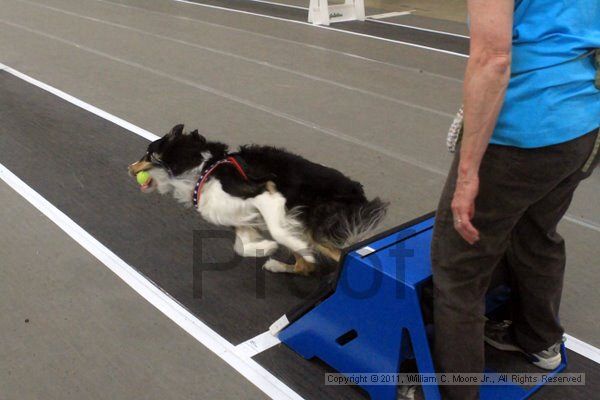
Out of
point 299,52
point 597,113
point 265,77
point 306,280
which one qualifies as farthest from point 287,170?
point 299,52

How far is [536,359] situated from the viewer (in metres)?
2.53

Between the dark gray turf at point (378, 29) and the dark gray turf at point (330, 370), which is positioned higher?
the dark gray turf at point (378, 29)

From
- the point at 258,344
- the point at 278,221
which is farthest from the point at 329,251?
the point at 258,344

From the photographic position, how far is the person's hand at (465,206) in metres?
1.74

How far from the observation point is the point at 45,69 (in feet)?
23.7

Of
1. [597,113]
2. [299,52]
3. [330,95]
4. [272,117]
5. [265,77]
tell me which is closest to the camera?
[597,113]

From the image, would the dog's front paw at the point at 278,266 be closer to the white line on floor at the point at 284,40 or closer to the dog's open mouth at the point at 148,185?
the dog's open mouth at the point at 148,185

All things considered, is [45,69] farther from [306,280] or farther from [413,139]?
[306,280]

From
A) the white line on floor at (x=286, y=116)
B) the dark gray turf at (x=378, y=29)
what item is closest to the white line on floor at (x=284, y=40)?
the dark gray turf at (x=378, y=29)

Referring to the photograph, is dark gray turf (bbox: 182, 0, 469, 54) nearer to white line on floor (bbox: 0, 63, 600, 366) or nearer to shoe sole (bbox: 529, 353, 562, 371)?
white line on floor (bbox: 0, 63, 600, 366)

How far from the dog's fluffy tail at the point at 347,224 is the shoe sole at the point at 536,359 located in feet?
2.58

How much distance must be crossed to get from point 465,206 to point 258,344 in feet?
4.60

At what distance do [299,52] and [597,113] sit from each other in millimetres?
6531

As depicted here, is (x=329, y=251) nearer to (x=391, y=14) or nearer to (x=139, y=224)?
(x=139, y=224)
